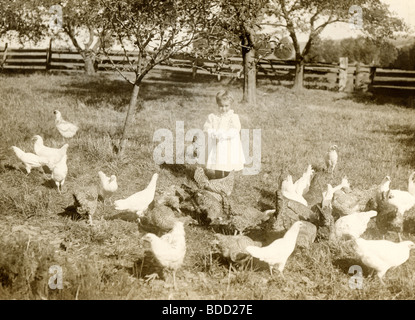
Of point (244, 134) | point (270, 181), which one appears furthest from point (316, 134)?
point (270, 181)

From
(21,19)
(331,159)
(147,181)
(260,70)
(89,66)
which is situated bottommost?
(147,181)

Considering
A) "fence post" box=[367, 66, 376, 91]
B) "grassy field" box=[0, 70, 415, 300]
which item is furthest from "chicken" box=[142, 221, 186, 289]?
"fence post" box=[367, 66, 376, 91]

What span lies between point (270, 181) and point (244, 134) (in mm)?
2771

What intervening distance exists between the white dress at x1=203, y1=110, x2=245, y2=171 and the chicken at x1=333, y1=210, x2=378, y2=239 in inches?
72.4

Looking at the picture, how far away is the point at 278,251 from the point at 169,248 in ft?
3.68

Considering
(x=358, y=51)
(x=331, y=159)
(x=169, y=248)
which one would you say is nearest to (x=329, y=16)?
(x=358, y=51)

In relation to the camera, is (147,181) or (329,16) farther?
(329,16)

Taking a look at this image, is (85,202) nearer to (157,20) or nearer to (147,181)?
(147,181)

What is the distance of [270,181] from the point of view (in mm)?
6461

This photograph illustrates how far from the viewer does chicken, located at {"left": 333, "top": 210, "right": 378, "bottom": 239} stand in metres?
4.68

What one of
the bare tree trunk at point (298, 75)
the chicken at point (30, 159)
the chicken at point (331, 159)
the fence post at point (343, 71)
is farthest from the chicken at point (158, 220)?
the fence post at point (343, 71)

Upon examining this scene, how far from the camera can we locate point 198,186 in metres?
5.79

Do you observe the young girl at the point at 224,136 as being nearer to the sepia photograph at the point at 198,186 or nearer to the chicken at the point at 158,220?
the sepia photograph at the point at 198,186
